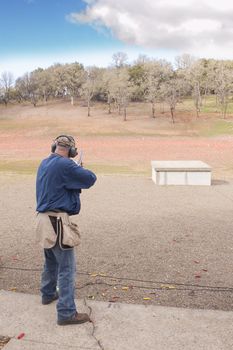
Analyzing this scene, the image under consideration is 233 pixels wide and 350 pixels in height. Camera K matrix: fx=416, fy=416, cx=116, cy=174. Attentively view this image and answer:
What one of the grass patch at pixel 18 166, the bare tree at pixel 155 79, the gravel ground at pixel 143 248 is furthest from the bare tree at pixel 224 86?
the gravel ground at pixel 143 248

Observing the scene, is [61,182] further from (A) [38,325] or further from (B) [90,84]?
(B) [90,84]

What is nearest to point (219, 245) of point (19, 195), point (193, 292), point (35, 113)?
point (193, 292)

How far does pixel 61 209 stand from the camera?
148 inches

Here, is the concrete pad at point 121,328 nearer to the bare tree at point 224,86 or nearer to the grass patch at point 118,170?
the grass patch at point 118,170

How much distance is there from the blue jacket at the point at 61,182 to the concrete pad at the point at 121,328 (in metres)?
1.00

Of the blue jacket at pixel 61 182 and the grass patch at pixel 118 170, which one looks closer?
the blue jacket at pixel 61 182

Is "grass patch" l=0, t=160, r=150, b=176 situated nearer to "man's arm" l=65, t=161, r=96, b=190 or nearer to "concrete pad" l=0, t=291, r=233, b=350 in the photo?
"concrete pad" l=0, t=291, r=233, b=350

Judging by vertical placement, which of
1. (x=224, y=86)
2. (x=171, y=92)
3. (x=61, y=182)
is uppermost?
(x=224, y=86)

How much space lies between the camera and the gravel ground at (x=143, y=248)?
480 cm

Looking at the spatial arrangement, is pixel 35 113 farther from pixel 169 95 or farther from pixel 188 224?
pixel 188 224

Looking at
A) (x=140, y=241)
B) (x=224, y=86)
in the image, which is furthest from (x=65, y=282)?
(x=224, y=86)

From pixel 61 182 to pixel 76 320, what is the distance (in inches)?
48.6

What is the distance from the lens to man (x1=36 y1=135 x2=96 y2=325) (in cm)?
373

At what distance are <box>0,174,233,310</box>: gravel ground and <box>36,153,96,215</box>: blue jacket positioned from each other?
4.50 feet
